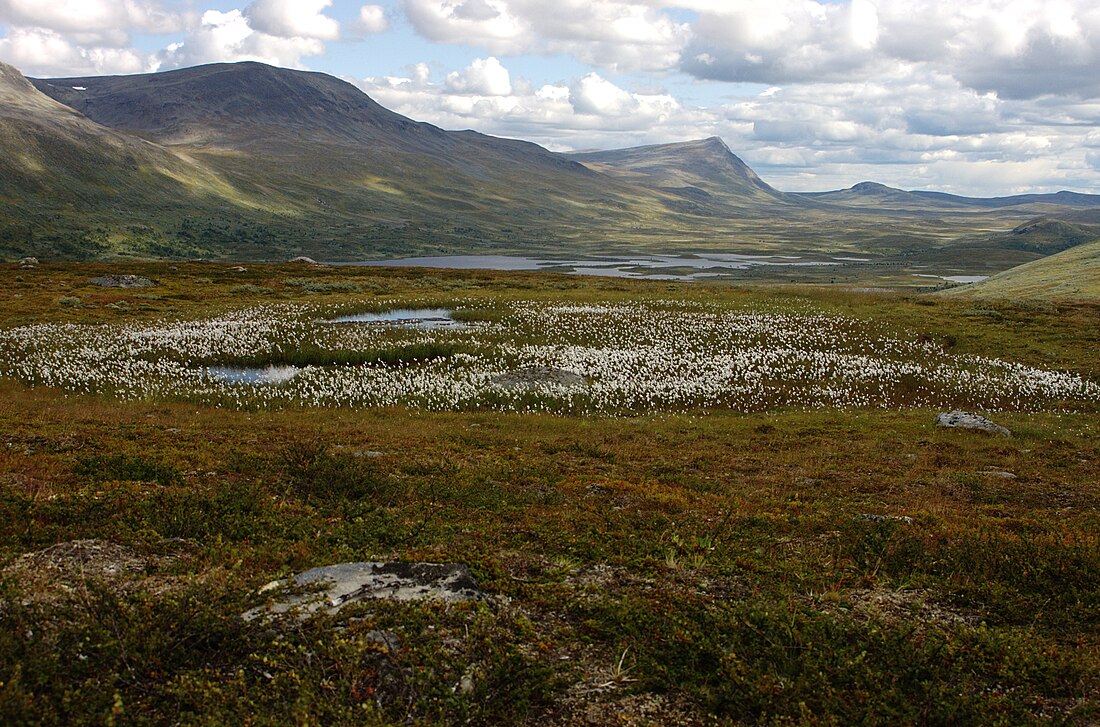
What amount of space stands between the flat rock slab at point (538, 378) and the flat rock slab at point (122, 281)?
58536 millimetres

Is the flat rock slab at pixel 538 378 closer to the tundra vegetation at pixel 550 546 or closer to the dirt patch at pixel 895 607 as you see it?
the tundra vegetation at pixel 550 546

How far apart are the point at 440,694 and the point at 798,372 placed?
111ft

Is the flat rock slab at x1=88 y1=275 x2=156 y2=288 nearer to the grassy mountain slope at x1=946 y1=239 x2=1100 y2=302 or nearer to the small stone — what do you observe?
the small stone

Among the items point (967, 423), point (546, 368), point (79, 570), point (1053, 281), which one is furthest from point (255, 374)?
point (1053, 281)

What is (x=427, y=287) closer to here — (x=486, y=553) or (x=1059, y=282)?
(x=486, y=553)

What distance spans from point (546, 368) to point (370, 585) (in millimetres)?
26493

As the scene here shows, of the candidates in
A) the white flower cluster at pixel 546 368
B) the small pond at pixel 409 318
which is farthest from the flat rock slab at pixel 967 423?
the small pond at pixel 409 318

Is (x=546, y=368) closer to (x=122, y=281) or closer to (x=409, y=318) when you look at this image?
(x=409, y=318)

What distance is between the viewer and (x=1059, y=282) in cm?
9625

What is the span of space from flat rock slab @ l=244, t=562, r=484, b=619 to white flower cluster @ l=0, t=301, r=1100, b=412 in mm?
20152

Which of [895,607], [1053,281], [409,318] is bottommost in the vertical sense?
[895,607]

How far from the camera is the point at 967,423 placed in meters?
25.9

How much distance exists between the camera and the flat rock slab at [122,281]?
7269 centimetres

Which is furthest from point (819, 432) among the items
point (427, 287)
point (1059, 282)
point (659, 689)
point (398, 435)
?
point (1059, 282)
